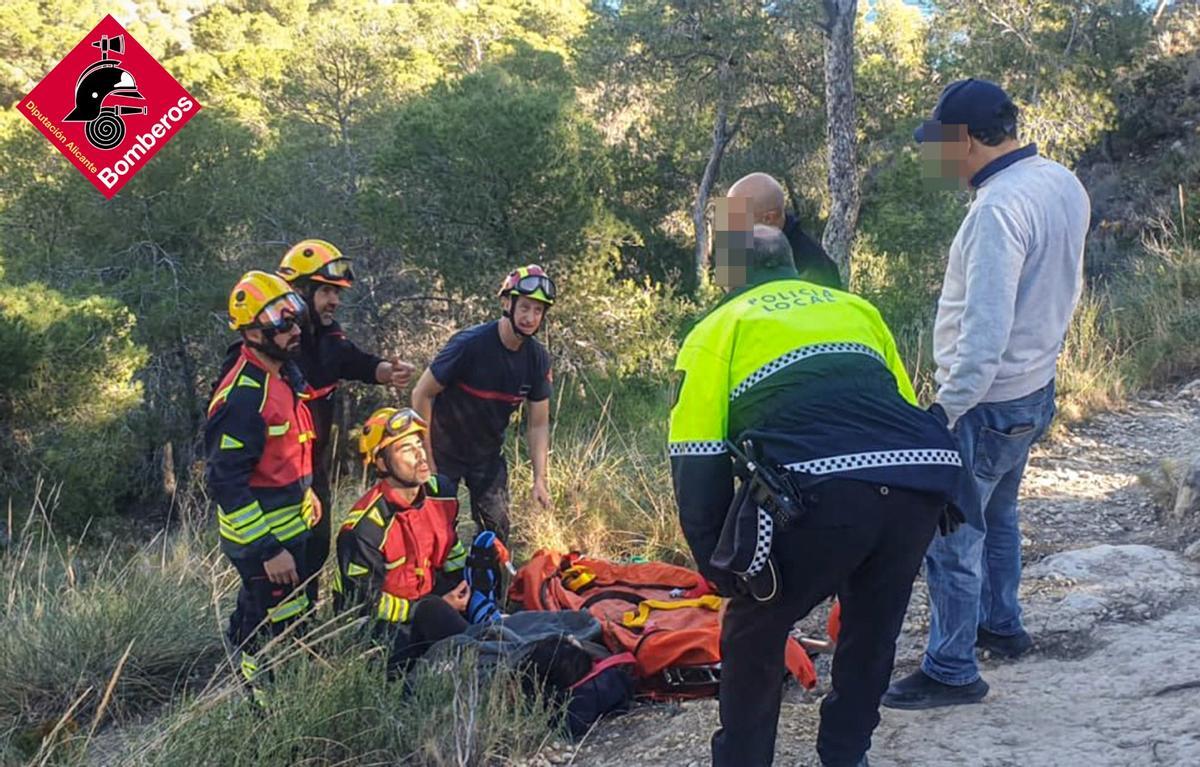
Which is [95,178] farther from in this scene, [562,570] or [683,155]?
Result: [562,570]

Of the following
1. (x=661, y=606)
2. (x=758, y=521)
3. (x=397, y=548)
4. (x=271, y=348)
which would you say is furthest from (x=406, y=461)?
(x=758, y=521)

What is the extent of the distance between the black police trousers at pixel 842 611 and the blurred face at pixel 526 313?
8.52 feet

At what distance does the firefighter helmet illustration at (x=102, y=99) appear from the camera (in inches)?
507

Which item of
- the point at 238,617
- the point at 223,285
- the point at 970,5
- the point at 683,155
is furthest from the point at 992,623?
the point at 683,155

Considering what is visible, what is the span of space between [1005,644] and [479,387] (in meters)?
2.64

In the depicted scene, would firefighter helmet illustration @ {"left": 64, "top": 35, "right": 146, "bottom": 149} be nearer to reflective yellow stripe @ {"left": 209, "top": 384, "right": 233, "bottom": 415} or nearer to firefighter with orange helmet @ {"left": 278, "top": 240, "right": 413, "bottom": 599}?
firefighter with orange helmet @ {"left": 278, "top": 240, "right": 413, "bottom": 599}

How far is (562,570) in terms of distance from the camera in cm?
461

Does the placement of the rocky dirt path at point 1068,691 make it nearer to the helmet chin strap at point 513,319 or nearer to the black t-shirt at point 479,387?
the black t-shirt at point 479,387

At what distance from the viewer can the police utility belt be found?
221 cm

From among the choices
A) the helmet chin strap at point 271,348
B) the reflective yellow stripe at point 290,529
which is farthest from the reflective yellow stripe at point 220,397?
the reflective yellow stripe at point 290,529

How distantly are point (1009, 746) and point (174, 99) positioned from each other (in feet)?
51.8

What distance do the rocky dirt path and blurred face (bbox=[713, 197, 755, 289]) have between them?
1.46m

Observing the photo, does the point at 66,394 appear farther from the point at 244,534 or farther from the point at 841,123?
the point at 841,123

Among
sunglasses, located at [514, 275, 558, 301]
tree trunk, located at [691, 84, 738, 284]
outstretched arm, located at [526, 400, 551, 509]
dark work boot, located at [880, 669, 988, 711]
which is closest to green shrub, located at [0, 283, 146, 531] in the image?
outstretched arm, located at [526, 400, 551, 509]
